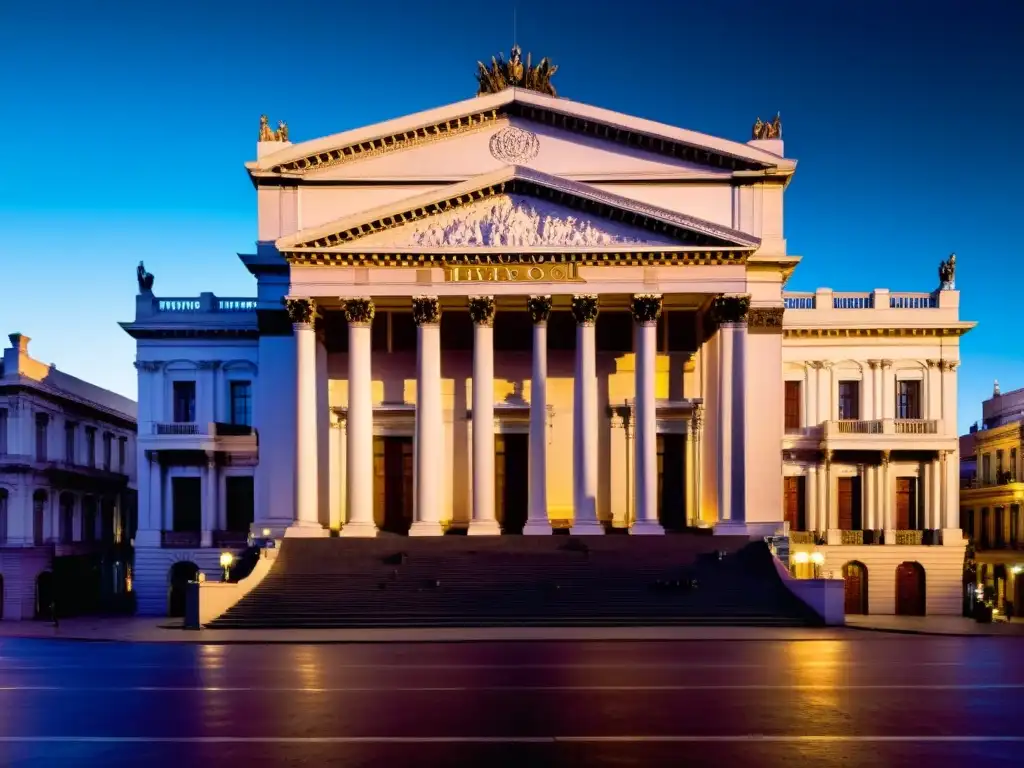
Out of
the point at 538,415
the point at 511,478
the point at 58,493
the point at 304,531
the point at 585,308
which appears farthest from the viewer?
the point at 58,493

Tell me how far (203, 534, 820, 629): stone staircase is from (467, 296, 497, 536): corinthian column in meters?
2.28

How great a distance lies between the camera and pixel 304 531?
40.6 meters

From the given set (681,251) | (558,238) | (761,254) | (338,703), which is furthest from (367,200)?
(338,703)

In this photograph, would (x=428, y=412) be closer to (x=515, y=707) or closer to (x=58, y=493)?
(x=58, y=493)

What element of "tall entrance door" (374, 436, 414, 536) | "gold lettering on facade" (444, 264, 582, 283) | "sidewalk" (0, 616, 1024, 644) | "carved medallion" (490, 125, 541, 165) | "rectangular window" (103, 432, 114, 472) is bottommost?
"sidewalk" (0, 616, 1024, 644)

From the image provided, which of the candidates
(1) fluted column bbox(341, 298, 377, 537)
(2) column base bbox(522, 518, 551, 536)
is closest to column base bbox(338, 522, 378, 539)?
(1) fluted column bbox(341, 298, 377, 537)

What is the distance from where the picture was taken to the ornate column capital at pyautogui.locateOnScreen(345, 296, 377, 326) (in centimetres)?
4112

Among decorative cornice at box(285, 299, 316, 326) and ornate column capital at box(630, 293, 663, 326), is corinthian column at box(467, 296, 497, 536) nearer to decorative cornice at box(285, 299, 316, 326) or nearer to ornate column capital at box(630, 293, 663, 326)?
ornate column capital at box(630, 293, 663, 326)

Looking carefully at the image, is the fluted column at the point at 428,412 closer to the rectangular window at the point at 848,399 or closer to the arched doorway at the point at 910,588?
the rectangular window at the point at 848,399

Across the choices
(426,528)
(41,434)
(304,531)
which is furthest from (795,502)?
(41,434)

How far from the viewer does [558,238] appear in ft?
134

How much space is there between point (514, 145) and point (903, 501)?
81.0ft

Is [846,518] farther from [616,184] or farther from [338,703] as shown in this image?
[338,703]

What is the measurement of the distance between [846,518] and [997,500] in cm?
1037
